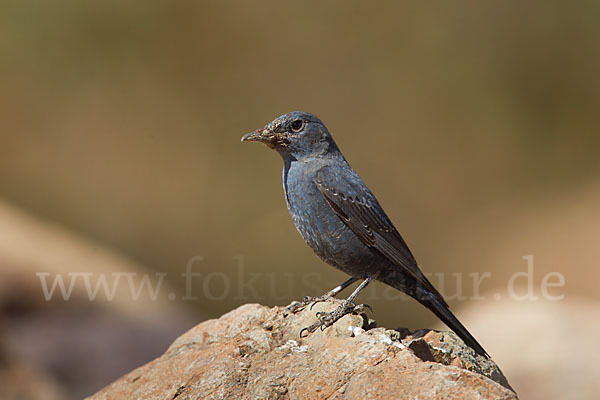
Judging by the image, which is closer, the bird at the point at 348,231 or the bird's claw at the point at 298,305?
the bird's claw at the point at 298,305

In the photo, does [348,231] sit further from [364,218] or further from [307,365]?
[307,365]

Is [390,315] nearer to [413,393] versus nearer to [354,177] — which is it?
[354,177]

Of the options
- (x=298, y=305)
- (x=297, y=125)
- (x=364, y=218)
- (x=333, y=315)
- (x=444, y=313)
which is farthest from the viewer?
(x=297, y=125)

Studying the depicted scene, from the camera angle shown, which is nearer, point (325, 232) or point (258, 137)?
point (325, 232)

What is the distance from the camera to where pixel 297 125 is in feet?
18.2

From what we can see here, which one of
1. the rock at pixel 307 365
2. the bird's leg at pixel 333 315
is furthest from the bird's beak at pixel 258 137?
the bird's leg at pixel 333 315

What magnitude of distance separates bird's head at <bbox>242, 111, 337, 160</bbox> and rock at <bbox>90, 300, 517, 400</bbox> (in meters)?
1.33

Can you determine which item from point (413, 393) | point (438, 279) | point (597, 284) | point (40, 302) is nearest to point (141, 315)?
point (40, 302)

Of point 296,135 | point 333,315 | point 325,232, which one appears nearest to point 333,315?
point 333,315

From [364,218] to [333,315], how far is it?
0.98m

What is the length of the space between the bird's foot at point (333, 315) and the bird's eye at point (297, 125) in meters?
1.58

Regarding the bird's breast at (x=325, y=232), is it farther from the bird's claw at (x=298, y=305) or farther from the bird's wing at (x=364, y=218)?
the bird's claw at (x=298, y=305)

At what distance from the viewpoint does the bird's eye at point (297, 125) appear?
554 centimetres

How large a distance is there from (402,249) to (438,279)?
6387 millimetres
